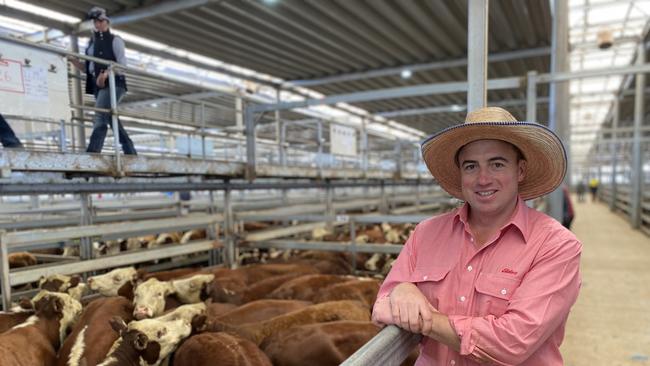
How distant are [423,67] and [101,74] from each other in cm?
726

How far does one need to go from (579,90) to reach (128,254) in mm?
24849

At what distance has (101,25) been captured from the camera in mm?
4297

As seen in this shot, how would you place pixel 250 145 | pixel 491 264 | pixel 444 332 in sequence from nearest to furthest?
pixel 444 332
pixel 491 264
pixel 250 145

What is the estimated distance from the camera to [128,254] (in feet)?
14.5

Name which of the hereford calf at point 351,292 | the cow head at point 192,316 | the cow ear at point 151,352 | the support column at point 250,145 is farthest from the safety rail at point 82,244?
the hereford calf at point 351,292

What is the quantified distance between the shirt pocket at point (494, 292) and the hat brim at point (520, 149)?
515mm

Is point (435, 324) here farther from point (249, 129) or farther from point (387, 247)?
point (249, 129)

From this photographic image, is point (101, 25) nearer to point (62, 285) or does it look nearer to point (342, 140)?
point (62, 285)

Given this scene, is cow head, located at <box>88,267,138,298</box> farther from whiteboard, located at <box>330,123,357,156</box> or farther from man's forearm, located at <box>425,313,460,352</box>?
man's forearm, located at <box>425,313,460,352</box>

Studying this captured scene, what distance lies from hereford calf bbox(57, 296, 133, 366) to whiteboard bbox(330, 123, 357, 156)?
3629 millimetres

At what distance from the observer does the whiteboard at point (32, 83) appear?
9.40ft

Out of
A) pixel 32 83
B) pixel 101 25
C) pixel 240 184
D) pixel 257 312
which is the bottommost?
pixel 257 312

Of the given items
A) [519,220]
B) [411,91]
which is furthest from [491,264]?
[411,91]

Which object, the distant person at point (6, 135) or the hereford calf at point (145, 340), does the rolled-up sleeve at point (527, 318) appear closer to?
the hereford calf at point (145, 340)
